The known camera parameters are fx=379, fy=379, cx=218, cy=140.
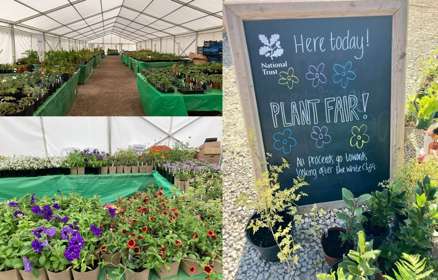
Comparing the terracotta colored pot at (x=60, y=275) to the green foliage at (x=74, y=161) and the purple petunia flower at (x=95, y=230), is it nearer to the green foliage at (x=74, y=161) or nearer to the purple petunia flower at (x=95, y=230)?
the purple petunia flower at (x=95, y=230)

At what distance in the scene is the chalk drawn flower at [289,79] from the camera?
6.71ft

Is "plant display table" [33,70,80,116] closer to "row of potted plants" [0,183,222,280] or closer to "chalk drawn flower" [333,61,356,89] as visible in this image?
"row of potted plants" [0,183,222,280]

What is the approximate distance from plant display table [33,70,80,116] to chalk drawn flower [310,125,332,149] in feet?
9.70

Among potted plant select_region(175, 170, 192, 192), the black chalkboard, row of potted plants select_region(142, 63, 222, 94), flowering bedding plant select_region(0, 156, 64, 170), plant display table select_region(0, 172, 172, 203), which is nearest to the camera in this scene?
the black chalkboard

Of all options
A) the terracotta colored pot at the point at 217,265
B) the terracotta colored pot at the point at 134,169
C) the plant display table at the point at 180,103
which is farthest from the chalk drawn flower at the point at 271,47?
the terracotta colored pot at the point at 134,169

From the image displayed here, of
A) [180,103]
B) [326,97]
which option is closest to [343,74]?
[326,97]

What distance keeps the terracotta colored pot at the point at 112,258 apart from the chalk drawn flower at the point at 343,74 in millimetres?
1467

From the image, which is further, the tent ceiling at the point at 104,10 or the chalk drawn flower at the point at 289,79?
the tent ceiling at the point at 104,10

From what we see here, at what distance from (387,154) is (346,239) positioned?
66cm

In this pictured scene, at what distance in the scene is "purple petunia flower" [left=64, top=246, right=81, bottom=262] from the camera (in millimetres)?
1716

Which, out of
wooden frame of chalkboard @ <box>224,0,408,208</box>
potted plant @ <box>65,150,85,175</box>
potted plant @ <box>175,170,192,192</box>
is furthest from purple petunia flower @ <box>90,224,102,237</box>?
potted plant @ <box>65,150,85,175</box>

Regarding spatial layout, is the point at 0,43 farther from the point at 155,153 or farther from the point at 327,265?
→ the point at 327,265

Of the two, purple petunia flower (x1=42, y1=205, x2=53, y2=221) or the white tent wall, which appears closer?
purple petunia flower (x1=42, y1=205, x2=53, y2=221)

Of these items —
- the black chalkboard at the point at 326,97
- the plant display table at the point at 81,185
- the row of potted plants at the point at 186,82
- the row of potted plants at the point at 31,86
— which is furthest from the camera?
the row of potted plants at the point at 186,82
